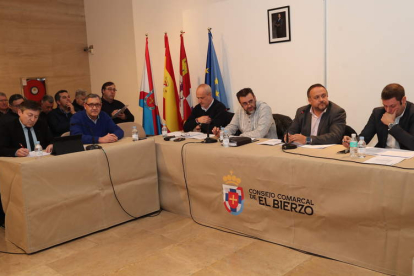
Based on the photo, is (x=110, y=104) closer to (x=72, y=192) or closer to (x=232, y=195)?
(x=72, y=192)

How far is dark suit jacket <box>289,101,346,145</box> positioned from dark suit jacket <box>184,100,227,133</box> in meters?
1.18

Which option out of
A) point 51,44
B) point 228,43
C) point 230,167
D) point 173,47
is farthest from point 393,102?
point 51,44

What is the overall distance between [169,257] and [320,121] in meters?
1.79

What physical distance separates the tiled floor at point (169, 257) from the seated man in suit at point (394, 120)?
97cm

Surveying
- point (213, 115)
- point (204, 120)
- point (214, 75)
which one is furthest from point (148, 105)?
point (204, 120)

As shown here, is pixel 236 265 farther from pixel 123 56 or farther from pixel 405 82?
pixel 123 56

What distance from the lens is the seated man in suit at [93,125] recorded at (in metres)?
3.85

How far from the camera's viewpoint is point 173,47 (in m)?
6.15

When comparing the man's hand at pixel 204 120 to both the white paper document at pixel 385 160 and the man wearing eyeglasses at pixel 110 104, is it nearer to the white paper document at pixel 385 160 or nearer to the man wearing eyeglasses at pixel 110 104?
the man wearing eyeglasses at pixel 110 104

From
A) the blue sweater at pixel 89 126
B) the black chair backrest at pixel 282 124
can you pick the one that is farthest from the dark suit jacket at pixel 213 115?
the blue sweater at pixel 89 126

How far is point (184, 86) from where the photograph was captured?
5.75 m

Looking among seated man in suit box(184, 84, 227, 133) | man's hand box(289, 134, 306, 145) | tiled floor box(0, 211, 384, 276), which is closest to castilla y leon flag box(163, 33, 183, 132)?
seated man in suit box(184, 84, 227, 133)

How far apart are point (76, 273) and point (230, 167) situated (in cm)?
136

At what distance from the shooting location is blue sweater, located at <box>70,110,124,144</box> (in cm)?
394
